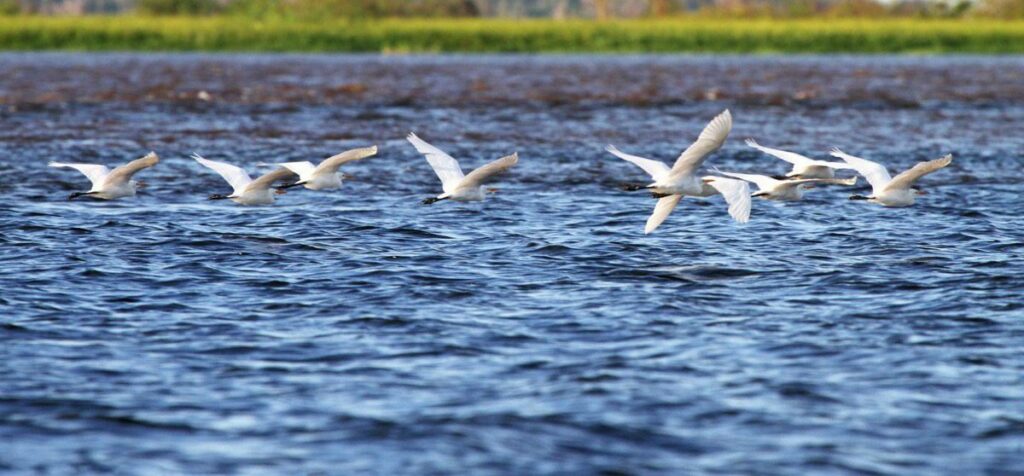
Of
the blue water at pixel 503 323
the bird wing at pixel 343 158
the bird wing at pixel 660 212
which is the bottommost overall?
the blue water at pixel 503 323

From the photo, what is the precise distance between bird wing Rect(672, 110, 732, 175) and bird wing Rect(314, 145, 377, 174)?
2.89 m

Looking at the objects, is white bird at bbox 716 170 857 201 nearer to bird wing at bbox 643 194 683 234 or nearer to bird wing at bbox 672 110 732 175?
bird wing at bbox 643 194 683 234

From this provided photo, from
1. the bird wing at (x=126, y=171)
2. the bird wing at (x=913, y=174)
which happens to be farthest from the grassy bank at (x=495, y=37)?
the bird wing at (x=913, y=174)

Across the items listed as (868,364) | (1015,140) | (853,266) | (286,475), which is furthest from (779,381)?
(1015,140)

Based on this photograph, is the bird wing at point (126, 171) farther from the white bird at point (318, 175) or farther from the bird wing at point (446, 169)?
the bird wing at point (446, 169)

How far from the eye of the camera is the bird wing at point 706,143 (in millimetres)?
13734

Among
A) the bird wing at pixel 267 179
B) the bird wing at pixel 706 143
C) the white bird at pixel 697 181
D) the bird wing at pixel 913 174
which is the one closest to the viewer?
the bird wing at pixel 706 143

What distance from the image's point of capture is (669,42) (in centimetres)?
6981

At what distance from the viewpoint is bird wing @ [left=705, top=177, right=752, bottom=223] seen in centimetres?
1472

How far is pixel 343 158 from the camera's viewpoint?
15805 mm

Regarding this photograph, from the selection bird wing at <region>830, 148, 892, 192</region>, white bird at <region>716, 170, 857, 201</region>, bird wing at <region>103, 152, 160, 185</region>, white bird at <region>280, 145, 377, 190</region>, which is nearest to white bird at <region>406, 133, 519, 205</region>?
white bird at <region>280, 145, 377, 190</region>

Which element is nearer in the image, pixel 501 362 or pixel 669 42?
pixel 501 362

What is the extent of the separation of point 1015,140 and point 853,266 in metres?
15.6

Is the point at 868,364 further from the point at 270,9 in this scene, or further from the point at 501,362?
the point at 270,9
